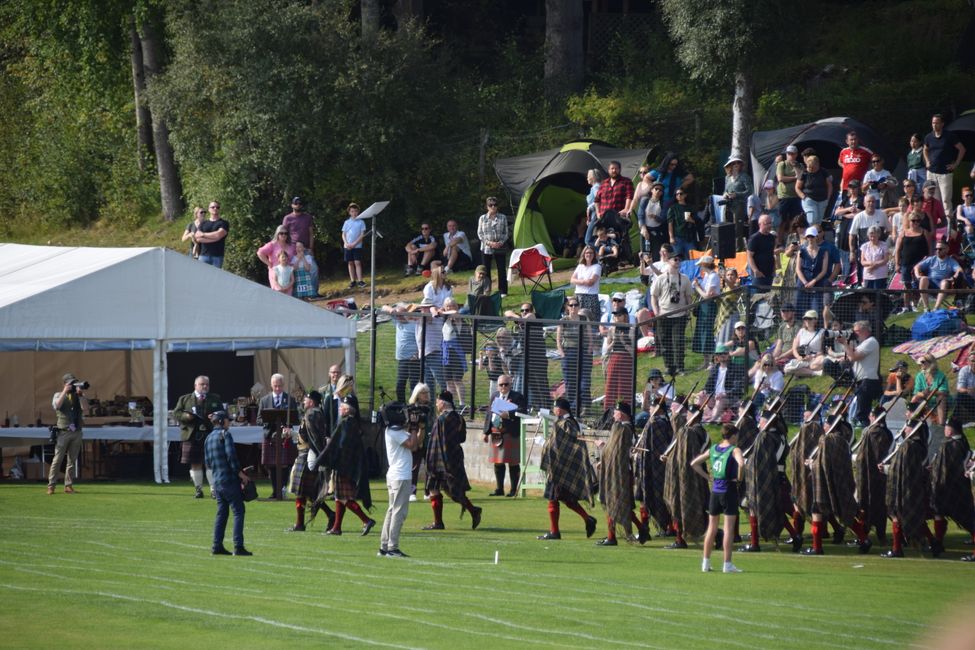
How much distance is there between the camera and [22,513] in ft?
59.9

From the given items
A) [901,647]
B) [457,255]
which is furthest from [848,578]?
[457,255]

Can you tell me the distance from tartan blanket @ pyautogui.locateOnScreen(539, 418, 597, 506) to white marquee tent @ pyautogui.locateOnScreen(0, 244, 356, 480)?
6.62m

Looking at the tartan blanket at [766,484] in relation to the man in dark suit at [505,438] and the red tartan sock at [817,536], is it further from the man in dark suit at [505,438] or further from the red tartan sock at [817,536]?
the man in dark suit at [505,438]

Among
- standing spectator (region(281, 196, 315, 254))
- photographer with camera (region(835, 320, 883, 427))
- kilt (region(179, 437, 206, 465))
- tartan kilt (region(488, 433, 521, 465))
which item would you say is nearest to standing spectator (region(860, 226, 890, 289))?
photographer with camera (region(835, 320, 883, 427))

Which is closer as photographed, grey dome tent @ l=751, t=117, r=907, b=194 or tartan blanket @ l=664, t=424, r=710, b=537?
tartan blanket @ l=664, t=424, r=710, b=537

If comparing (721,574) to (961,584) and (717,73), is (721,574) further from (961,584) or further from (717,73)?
(717,73)

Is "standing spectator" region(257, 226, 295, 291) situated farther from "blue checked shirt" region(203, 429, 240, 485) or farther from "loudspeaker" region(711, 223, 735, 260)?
"blue checked shirt" region(203, 429, 240, 485)

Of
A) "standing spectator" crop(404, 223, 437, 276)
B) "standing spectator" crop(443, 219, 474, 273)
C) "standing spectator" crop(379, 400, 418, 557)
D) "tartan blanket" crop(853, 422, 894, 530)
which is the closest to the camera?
"standing spectator" crop(379, 400, 418, 557)

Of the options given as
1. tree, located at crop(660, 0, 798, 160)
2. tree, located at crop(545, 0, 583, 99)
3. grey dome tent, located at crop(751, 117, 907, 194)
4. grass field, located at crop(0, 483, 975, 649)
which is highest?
tree, located at crop(545, 0, 583, 99)

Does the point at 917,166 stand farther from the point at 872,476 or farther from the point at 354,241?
the point at 354,241

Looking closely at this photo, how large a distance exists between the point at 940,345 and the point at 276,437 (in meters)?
9.14

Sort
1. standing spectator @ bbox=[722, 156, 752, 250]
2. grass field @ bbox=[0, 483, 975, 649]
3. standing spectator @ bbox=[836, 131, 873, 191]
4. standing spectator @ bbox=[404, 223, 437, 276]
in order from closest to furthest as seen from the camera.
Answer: grass field @ bbox=[0, 483, 975, 649], standing spectator @ bbox=[836, 131, 873, 191], standing spectator @ bbox=[722, 156, 752, 250], standing spectator @ bbox=[404, 223, 437, 276]

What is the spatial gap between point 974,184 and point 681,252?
18.5ft

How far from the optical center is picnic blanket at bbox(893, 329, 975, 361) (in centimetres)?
1945
